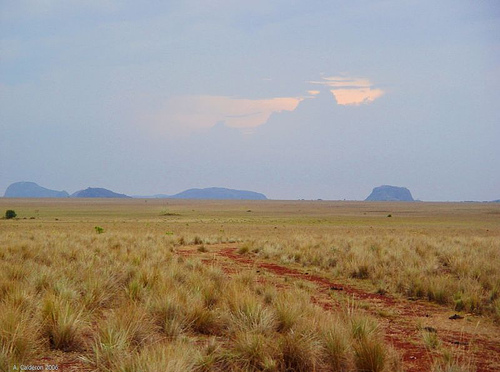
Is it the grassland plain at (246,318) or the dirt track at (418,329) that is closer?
the grassland plain at (246,318)

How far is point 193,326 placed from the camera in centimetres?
747

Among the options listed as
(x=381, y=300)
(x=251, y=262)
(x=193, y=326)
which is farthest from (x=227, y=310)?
(x=251, y=262)

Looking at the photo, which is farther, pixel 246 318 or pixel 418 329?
pixel 418 329

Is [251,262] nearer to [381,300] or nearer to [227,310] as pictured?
[381,300]

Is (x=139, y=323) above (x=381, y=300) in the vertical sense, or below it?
above

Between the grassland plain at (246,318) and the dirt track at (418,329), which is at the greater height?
the grassland plain at (246,318)

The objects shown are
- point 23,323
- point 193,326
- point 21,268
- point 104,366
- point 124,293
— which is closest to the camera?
point 104,366

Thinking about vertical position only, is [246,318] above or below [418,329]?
above

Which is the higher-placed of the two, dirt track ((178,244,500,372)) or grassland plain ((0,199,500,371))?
grassland plain ((0,199,500,371))

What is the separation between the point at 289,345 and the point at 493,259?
12.5 meters

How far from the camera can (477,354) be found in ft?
22.4

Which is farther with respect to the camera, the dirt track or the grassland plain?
the dirt track

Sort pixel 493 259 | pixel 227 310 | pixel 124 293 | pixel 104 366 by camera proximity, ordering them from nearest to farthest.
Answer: pixel 104 366 < pixel 227 310 < pixel 124 293 < pixel 493 259

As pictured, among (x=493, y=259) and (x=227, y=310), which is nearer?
(x=227, y=310)
